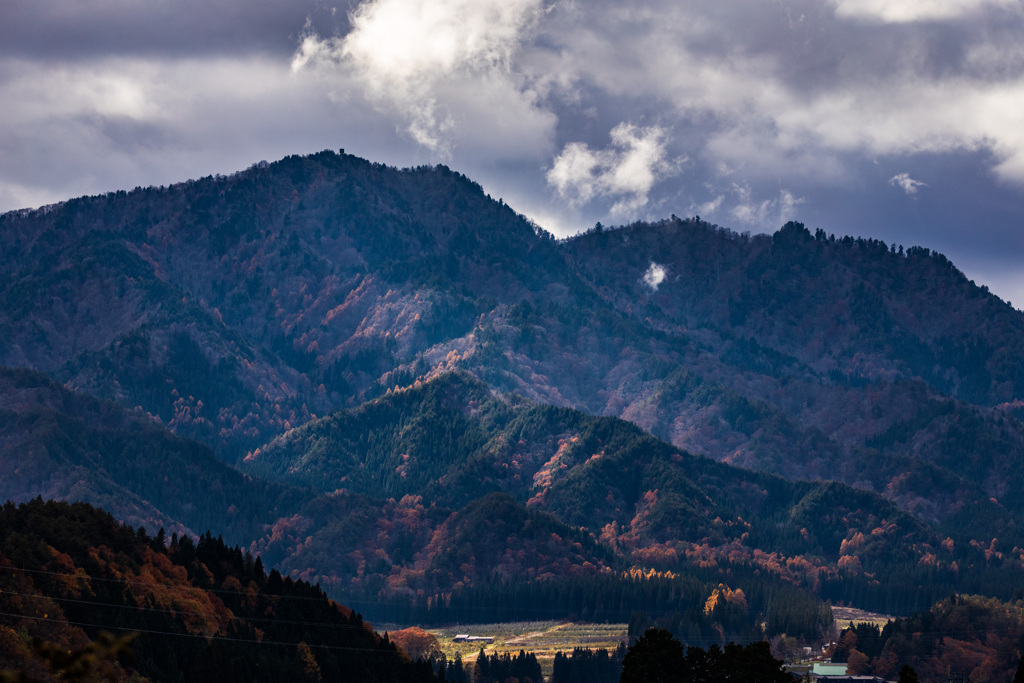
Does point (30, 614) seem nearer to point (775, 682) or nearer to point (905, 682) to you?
point (775, 682)

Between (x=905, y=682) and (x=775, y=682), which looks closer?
(x=905, y=682)

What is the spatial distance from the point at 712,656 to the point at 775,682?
952 centimetres

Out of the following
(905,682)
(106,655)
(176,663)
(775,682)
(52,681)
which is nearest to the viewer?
(106,655)

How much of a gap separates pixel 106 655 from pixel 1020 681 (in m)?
120

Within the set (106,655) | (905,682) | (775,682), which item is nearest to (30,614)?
(775,682)

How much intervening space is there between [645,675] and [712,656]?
8943mm

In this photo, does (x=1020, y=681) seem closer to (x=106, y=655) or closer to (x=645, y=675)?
(x=645, y=675)

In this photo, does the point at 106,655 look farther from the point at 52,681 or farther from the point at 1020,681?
the point at 52,681

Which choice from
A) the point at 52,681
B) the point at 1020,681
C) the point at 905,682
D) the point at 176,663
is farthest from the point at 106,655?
the point at 176,663

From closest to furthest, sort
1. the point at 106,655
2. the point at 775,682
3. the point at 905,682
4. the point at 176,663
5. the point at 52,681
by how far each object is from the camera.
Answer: the point at 106,655
the point at 905,682
the point at 775,682
the point at 52,681
the point at 176,663

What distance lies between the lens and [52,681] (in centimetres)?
18075

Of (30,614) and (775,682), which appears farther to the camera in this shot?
(30,614)

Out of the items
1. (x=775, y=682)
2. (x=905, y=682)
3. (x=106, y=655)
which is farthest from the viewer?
(x=775, y=682)

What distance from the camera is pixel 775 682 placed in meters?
147
